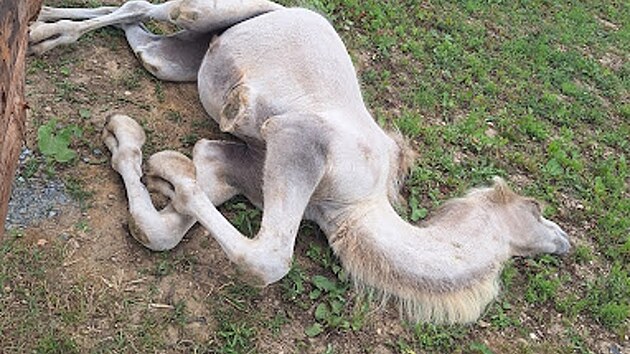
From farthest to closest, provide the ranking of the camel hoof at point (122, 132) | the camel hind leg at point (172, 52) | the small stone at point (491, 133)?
the small stone at point (491, 133) → the camel hind leg at point (172, 52) → the camel hoof at point (122, 132)

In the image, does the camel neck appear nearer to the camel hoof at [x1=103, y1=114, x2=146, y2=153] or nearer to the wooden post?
the camel hoof at [x1=103, y1=114, x2=146, y2=153]

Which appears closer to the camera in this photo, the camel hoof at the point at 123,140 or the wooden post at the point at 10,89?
the wooden post at the point at 10,89

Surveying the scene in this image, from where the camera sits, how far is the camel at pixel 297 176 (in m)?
3.72

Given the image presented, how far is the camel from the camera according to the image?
3719 mm

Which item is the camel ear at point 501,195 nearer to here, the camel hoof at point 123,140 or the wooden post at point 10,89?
the camel hoof at point 123,140

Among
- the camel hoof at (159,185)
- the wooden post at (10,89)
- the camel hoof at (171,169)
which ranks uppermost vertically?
the wooden post at (10,89)

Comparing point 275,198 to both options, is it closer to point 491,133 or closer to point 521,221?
point 521,221

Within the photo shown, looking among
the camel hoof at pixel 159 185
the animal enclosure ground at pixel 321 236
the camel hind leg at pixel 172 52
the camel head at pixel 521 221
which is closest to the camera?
the animal enclosure ground at pixel 321 236

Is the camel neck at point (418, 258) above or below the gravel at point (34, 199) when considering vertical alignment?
above

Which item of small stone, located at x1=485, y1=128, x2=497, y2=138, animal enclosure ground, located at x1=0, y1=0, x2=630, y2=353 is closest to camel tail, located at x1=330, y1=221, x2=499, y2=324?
animal enclosure ground, located at x1=0, y1=0, x2=630, y2=353


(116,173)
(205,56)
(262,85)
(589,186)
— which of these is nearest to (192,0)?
(205,56)

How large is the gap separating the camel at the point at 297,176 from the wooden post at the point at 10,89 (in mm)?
1059

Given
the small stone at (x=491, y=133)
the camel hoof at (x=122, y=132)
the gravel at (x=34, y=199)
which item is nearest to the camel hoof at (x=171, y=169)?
the camel hoof at (x=122, y=132)

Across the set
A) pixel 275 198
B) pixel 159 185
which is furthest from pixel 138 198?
pixel 275 198
